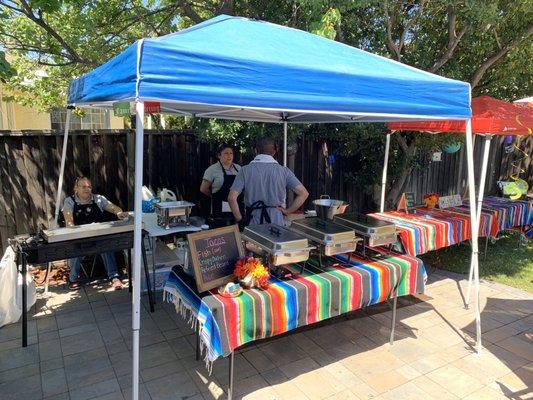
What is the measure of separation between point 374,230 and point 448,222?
1.98m

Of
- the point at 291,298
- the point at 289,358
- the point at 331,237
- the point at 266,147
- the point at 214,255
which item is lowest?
the point at 289,358

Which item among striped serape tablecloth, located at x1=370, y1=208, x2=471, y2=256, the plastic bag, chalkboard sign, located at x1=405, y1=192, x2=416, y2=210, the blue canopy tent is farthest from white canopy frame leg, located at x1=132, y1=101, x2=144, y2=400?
chalkboard sign, located at x1=405, y1=192, x2=416, y2=210

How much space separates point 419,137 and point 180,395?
17.0 feet

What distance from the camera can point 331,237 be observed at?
275 cm

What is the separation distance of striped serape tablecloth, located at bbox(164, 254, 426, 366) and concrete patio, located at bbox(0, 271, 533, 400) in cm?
51

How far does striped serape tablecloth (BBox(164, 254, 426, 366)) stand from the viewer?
2297 millimetres

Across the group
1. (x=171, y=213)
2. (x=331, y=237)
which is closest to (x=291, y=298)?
(x=331, y=237)

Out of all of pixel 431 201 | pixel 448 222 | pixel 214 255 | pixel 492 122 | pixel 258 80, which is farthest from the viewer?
pixel 431 201

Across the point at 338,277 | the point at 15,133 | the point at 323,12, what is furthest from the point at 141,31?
the point at 338,277

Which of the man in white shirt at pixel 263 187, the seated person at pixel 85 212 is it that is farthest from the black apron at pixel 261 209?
the seated person at pixel 85 212

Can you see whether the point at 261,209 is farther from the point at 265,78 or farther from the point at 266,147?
the point at 265,78

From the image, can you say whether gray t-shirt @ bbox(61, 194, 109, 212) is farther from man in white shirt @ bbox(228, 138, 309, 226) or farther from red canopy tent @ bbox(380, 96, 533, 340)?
red canopy tent @ bbox(380, 96, 533, 340)

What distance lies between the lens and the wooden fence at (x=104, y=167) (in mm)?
4578

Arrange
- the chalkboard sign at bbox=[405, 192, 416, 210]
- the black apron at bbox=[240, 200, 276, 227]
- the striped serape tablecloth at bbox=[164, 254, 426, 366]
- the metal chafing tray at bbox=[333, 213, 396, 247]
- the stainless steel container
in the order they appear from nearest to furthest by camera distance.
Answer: the striped serape tablecloth at bbox=[164, 254, 426, 366]
the metal chafing tray at bbox=[333, 213, 396, 247]
the black apron at bbox=[240, 200, 276, 227]
the stainless steel container
the chalkboard sign at bbox=[405, 192, 416, 210]
